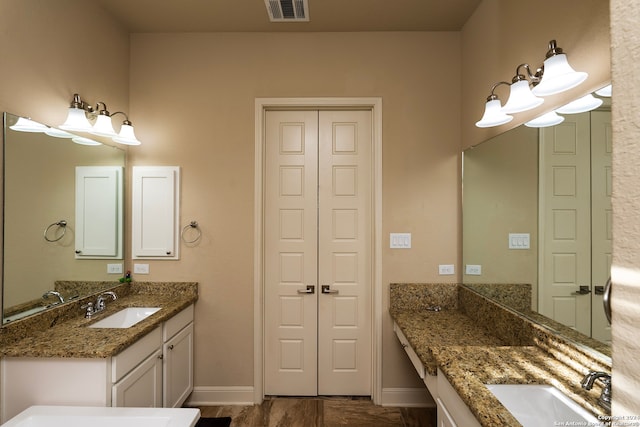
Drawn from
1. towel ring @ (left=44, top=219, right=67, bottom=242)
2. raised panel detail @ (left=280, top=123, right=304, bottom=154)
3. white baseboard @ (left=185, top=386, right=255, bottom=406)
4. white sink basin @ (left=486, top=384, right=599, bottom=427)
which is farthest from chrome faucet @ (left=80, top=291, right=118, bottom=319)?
white sink basin @ (left=486, top=384, right=599, bottom=427)

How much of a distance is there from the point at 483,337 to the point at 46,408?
2.27 meters

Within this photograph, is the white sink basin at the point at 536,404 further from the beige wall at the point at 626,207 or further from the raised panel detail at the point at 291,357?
the raised panel detail at the point at 291,357

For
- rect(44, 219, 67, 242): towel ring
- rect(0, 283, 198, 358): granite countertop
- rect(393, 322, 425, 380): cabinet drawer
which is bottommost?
rect(393, 322, 425, 380): cabinet drawer

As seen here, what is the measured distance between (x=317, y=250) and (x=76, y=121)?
1.90m

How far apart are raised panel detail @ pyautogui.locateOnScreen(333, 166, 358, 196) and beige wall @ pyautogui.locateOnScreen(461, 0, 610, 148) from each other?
0.93 meters

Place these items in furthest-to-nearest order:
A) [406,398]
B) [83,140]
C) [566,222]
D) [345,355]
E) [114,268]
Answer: [345,355] < [406,398] < [114,268] < [83,140] < [566,222]

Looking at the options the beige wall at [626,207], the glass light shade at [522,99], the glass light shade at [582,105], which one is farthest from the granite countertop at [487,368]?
the glass light shade at [522,99]

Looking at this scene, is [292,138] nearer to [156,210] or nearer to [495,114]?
[156,210]

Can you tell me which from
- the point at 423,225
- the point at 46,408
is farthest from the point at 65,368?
the point at 423,225

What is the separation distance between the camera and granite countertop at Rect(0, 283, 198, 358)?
165 centimetres

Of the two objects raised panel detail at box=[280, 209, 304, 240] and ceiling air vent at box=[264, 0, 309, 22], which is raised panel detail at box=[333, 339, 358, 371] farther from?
ceiling air vent at box=[264, 0, 309, 22]

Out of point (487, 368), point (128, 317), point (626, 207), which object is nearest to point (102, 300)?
point (128, 317)

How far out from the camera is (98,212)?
7.91ft

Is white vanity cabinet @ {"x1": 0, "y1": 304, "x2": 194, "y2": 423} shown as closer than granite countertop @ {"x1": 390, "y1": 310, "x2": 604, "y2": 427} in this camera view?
No
